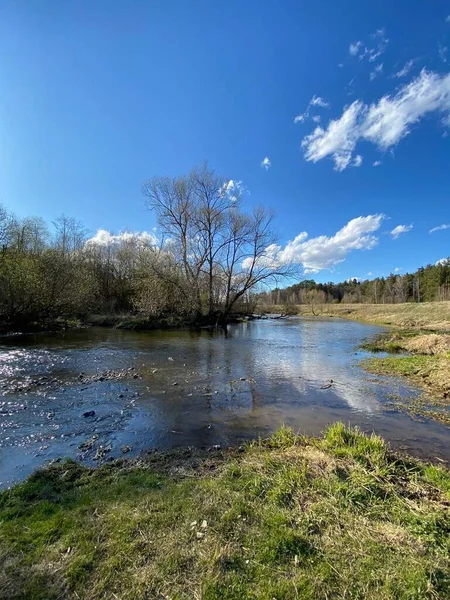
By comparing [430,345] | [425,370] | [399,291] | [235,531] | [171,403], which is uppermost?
[399,291]

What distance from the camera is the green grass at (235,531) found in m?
2.26

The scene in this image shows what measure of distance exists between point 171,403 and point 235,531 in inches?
194

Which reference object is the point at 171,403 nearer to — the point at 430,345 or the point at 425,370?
the point at 425,370

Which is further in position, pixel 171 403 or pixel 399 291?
pixel 399 291

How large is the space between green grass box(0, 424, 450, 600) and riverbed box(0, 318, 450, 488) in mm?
1221

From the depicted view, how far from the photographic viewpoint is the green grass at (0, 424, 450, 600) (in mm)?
2256

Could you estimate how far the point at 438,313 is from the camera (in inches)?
1347

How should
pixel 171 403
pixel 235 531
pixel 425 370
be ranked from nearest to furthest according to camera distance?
pixel 235 531
pixel 171 403
pixel 425 370

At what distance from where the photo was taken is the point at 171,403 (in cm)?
751

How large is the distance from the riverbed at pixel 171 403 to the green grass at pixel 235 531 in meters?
1.22

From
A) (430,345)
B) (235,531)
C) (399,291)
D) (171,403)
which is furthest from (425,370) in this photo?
(399,291)

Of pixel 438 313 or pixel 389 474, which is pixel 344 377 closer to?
pixel 389 474

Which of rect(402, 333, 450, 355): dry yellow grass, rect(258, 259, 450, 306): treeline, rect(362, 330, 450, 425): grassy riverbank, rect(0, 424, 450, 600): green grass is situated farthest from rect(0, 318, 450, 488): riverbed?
rect(258, 259, 450, 306): treeline

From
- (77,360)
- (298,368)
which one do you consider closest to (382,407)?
(298,368)
